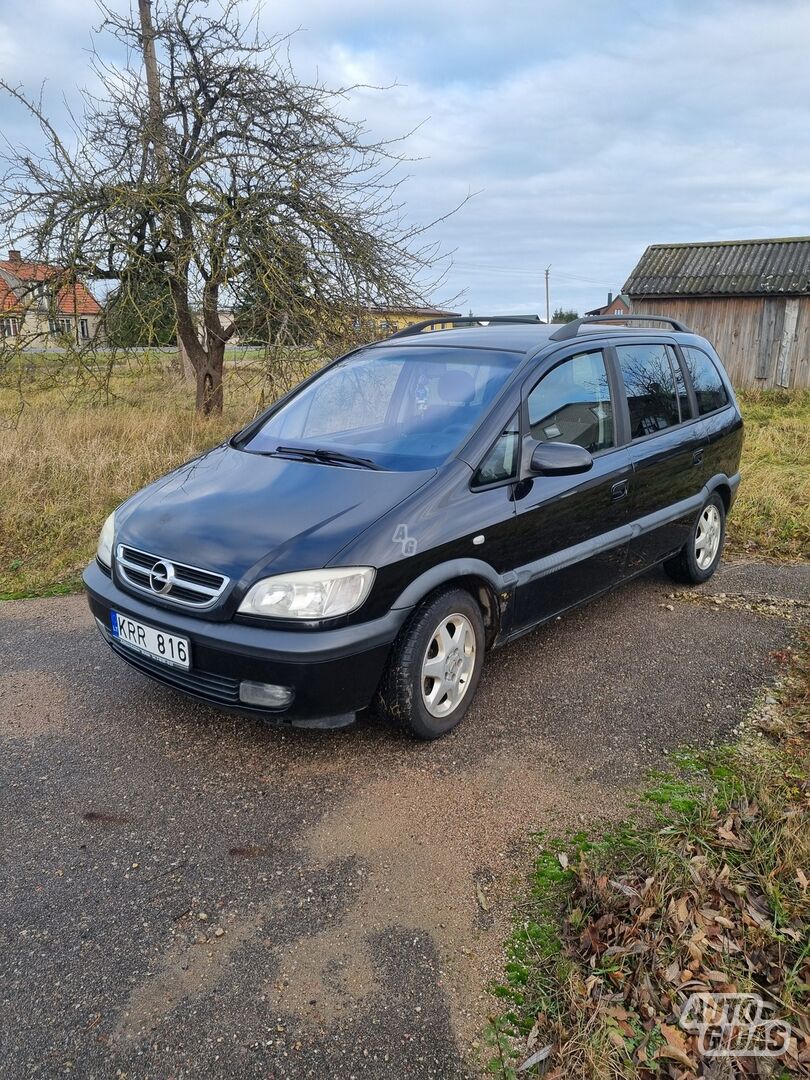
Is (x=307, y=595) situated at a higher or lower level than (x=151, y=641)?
higher

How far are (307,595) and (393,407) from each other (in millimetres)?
1551

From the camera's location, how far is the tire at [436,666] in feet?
10.0

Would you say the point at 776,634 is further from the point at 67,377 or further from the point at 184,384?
the point at 184,384

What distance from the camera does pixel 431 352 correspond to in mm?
4168

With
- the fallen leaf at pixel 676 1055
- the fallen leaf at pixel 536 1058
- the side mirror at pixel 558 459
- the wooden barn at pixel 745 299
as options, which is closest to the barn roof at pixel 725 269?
the wooden barn at pixel 745 299

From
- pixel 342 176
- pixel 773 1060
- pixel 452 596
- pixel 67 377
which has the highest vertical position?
pixel 342 176

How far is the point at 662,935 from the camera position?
217 centimetres

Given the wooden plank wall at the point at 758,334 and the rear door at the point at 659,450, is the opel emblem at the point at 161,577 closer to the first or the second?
the rear door at the point at 659,450

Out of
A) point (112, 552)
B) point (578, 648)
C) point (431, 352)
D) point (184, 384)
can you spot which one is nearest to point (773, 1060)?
point (578, 648)

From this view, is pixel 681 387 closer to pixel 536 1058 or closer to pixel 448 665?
pixel 448 665

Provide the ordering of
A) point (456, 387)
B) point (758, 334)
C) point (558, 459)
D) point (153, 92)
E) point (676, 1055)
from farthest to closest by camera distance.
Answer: point (758, 334)
point (153, 92)
point (456, 387)
point (558, 459)
point (676, 1055)

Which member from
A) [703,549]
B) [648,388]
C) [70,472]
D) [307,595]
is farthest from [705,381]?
[70,472]

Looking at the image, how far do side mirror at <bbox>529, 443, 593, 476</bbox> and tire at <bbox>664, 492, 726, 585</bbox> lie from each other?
6.23 ft

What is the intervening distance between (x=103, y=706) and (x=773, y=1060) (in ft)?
10.1
